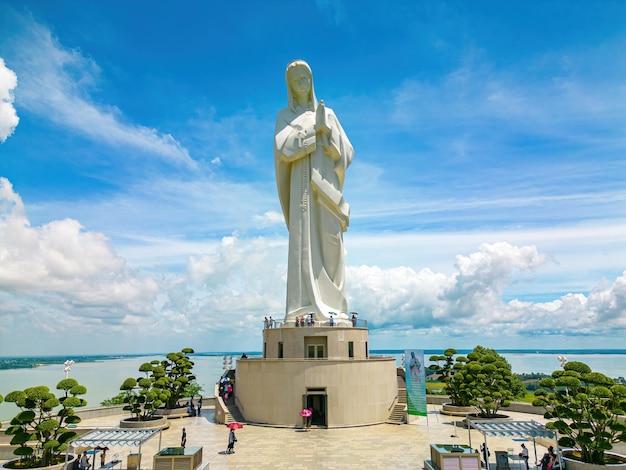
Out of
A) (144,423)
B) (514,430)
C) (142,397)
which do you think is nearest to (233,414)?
(144,423)

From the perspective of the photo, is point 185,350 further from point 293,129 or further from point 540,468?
point 540,468

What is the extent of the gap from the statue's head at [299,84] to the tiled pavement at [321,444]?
18.3 metres

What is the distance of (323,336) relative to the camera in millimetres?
22641

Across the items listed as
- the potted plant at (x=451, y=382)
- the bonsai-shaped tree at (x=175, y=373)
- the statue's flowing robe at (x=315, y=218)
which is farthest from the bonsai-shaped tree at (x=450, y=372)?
the bonsai-shaped tree at (x=175, y=373)

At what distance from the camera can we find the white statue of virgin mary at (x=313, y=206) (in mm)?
24812

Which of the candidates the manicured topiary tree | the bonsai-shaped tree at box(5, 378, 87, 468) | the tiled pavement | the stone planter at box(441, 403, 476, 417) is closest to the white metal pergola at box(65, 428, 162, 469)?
the bonsai-shaped tree at box(5, 378, 87, 468)


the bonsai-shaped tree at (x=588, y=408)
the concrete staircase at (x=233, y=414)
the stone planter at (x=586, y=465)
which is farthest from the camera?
the concrete staircase at (x=233, y=414)

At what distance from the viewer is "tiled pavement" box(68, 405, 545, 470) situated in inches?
595

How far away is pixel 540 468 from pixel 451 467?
3.81 m

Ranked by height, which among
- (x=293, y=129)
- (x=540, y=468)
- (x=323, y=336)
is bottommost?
(x=540, y=468)

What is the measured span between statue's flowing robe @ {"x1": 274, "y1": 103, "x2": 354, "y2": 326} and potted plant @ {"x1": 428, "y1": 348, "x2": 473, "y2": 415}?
7137mm

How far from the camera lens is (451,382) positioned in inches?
995

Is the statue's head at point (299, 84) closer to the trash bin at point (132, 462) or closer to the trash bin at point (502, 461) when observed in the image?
the trash bin at point (132, 462)

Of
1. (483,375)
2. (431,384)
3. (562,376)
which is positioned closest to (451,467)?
(562,376)
